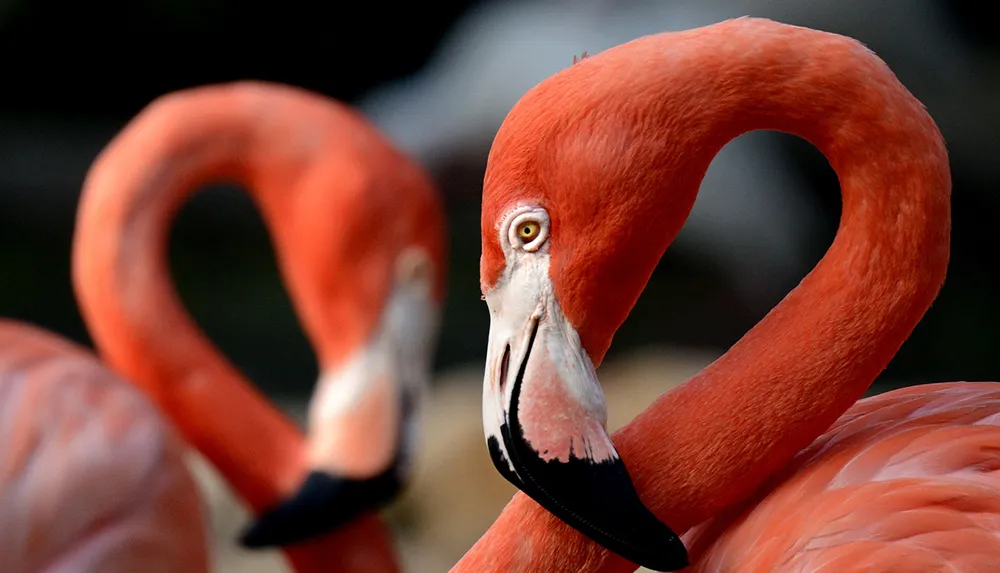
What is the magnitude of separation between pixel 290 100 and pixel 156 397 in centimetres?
78

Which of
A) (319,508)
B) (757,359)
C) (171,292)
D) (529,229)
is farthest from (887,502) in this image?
(171,292)

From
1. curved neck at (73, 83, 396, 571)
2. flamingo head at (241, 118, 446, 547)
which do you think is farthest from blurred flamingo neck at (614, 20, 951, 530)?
curved neck at (73, 83, 396, 571)

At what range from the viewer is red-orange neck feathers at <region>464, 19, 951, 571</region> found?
1.00 m

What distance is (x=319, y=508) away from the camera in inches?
88.1

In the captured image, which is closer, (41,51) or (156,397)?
(156,397)

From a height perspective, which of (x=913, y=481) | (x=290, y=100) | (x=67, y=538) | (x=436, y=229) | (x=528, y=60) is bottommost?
(x=528, y=60)

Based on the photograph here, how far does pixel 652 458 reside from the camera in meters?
1.10

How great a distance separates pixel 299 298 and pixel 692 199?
156cm

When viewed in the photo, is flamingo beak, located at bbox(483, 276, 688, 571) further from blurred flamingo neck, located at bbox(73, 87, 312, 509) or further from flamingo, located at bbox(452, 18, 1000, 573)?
blurred flamingo neck, located at bbox(73, 87, 312, 509)

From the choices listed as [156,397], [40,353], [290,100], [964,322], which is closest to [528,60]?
[964,322]

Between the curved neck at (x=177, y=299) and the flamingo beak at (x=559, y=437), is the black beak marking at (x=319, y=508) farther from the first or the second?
the flamingo beak at (x=559, y=437)

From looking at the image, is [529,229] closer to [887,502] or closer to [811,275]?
[811,275]

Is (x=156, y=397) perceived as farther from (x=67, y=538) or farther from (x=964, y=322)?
(x=964, y=322)

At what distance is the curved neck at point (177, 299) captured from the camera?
2314mm
